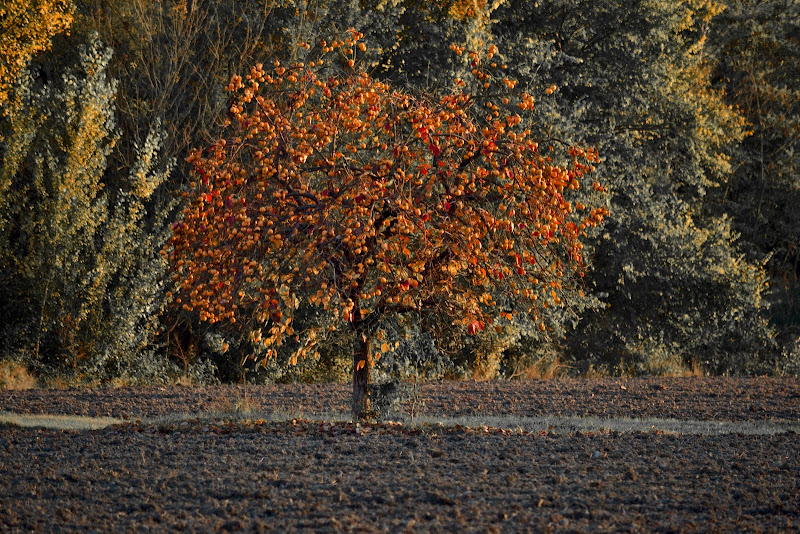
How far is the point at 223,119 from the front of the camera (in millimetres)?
13711

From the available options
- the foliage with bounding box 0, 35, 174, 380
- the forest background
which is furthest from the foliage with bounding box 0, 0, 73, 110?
the foliage with bounding box 0, 35, 174, 380

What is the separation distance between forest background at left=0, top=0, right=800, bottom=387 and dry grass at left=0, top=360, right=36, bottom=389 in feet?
0.13

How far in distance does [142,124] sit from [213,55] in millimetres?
1515

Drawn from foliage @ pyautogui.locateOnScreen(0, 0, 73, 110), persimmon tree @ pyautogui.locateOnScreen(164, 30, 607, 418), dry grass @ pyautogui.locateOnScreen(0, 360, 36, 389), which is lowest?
dry grass @ pyautogui.locateOnScreen(0, 360, 36, 389)

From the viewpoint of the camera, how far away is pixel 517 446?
7.00 m

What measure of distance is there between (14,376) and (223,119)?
4.45m

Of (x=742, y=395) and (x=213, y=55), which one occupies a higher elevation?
(x=213, y=55)

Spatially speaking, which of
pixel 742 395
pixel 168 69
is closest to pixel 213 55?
pixel 168 69

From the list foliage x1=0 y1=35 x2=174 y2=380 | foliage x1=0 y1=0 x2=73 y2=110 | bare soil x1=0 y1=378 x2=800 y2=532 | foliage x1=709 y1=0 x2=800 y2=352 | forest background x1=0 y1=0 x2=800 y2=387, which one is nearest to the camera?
bare soil x1=0 y1=378 x2=800 y2=532

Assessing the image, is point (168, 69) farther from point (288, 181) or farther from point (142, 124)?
point (288, 181)

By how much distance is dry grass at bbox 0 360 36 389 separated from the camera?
11934 mm

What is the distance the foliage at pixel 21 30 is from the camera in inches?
520

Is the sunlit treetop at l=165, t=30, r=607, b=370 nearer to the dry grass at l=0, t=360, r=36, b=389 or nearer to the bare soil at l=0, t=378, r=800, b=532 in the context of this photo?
the bare soil at l=0, t=378, r=800, b=532

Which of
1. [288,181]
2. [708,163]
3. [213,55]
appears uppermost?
[213,55]
